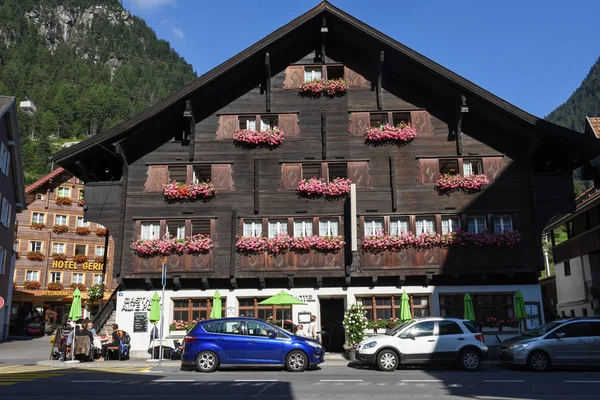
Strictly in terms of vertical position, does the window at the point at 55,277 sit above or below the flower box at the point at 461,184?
below

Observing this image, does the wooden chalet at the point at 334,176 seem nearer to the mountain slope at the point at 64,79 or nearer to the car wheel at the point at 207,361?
the car wheel at the point at 207,361

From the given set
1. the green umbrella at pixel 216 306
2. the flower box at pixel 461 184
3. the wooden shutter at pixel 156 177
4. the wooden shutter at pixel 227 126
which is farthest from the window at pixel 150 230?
the flower box at pixel 461 184

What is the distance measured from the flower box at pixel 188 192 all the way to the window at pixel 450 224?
32.8 feet

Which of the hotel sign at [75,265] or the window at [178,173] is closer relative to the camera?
the window at [178,173]

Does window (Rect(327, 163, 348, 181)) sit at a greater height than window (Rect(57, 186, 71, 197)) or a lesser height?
lesser

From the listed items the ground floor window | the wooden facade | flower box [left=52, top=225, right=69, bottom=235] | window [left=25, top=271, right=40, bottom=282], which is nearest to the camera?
the wooden facade

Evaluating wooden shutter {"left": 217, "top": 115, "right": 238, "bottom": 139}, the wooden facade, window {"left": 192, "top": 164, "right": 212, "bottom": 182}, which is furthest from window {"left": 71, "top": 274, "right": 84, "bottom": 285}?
wooden shutter {"left": 217, "top": 115, "right": 238, "bottom": 139}

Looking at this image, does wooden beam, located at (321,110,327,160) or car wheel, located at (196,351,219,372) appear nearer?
car wheel, located at (196,351,219,372)

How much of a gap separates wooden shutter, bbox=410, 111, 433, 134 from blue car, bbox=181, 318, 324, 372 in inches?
485

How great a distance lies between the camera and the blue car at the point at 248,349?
16906 millimetres

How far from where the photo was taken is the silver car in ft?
57.9

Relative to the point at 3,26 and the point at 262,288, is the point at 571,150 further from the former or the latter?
the point at 3,26

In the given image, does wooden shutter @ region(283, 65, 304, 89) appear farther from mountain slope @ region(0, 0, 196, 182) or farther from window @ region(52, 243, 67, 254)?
mountain slope @ region(0, 0, 196, 182)

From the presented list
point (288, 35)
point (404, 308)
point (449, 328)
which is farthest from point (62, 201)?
point (449, 328)
